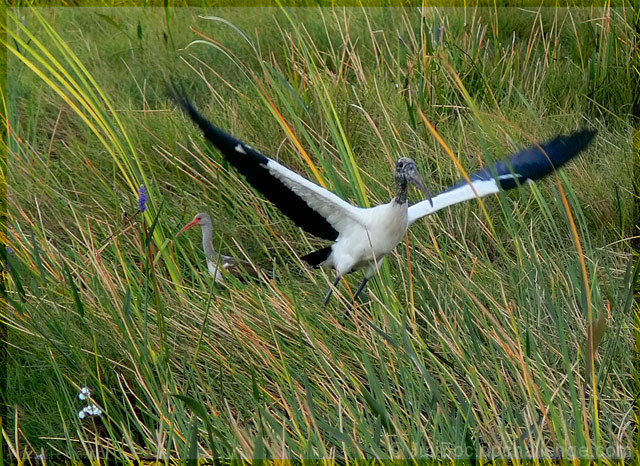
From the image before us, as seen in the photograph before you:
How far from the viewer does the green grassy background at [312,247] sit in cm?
236

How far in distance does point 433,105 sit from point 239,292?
144 cm

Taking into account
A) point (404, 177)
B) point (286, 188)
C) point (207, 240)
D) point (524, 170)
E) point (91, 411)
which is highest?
point (524, 170)

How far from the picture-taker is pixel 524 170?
3.33 m

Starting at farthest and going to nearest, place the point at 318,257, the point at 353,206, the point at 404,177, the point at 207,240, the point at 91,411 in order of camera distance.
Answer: the point at 207,240 < the point at 318,257 < the point at 353,206 < the point at 404,177 < the point at 91,411

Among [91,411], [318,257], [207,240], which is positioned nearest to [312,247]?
[318,257]

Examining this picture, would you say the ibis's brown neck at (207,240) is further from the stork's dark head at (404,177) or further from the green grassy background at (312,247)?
the stork's dark head at (404,177)

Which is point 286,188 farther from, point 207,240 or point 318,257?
point 207,240

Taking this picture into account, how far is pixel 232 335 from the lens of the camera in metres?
2.85

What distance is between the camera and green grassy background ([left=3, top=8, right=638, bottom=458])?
2361mm

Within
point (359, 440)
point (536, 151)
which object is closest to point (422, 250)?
point (536, 151)

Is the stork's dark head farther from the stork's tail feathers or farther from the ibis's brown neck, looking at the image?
the ibis's brown neck

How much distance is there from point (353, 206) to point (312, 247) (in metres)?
0.59

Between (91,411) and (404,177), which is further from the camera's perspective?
(404,177)

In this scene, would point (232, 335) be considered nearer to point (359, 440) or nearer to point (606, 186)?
point (359, 440)
